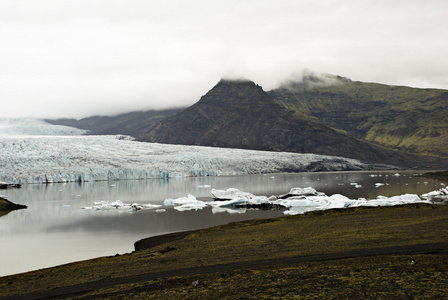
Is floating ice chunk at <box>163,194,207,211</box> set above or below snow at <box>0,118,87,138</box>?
below

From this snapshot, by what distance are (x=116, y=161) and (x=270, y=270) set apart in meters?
61.9

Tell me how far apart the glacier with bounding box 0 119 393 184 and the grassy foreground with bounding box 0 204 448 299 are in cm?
5024

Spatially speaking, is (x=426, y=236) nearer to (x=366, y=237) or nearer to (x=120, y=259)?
(x=366, y=237)

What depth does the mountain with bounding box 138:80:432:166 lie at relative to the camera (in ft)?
528

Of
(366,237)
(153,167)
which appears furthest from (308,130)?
(366,237)

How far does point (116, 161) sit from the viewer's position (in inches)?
2729

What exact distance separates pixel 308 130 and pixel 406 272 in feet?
546

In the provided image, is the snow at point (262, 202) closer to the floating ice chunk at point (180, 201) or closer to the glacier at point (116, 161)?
the floating ice chunk at point (180, 201)

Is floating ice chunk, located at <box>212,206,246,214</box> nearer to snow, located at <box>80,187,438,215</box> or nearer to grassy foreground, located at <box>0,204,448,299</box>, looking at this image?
snow, located at <box>80,187,438,215</box>

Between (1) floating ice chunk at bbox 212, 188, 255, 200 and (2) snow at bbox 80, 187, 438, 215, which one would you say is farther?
(1) floating ice chunk at bbox 212, 188, 255, 200

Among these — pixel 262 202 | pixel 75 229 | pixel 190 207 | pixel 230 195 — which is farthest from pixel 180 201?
pixel 75 229

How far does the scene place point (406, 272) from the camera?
9062mm

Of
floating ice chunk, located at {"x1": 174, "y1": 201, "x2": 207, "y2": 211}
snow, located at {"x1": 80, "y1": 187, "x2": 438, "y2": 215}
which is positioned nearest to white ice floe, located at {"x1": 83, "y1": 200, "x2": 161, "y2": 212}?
snow, located at {"x1": 80, "y1": 187, "x2": 438, "y2": 215}

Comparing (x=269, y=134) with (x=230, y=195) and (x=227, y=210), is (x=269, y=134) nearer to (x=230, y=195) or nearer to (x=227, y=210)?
(x=230, y=195)
